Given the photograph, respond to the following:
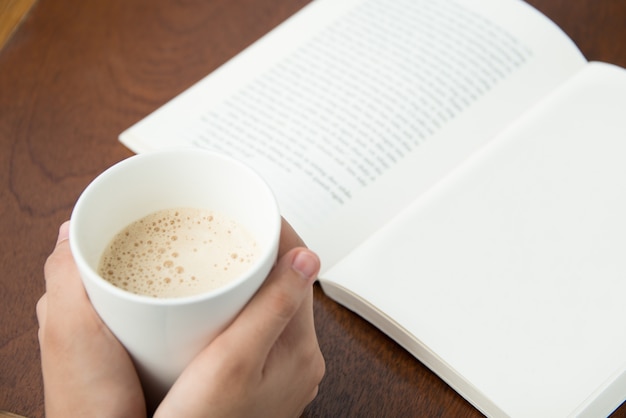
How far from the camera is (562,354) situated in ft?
1.88

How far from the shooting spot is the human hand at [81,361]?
438mm

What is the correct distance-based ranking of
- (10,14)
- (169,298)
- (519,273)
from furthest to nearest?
1. (10,14)
2. (519,273)
3. (169,298)

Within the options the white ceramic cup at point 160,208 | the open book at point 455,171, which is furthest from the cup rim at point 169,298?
the open book at point 455,171

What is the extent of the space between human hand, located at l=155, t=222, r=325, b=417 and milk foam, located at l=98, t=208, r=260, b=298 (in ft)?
0.14

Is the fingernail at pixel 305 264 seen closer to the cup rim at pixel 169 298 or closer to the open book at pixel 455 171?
the cup rim at pixel 169 298

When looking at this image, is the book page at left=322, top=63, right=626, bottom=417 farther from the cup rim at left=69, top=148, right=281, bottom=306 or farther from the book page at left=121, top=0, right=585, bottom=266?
the cup rim at left=69, top=148, right=281, bottom=306

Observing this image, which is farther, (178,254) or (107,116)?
(107,116)

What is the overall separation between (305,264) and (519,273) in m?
0.26

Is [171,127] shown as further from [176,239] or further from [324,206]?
[176,239]

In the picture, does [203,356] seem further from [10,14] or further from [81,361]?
[10,14]

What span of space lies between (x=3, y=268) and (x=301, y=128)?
1.06 ft

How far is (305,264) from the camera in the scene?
44cm

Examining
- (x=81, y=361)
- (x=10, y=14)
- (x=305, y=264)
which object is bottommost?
(x=10, y=14)

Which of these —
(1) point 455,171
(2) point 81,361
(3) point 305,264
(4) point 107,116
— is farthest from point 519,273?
(4) point 107,116
